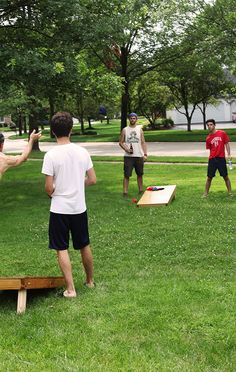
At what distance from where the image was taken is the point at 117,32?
1227 cm

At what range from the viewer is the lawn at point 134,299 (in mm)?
3625

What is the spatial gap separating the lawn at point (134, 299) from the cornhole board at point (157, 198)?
220 mm

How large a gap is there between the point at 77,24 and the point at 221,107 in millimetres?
56718

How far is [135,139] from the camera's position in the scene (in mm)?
10758

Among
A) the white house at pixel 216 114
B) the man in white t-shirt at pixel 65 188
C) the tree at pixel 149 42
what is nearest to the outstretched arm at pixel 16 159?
the man in white t-shirt at pixel 65 188

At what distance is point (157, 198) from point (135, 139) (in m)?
1.56

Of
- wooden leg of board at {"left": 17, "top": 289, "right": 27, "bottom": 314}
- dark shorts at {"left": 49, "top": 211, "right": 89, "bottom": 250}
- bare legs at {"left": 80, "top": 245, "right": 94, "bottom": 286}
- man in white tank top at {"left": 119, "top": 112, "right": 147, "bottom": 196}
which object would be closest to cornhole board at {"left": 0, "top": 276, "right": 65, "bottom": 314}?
wooden leg of board at {"left": 17, "top": 289, "right": 27, "bottom": 314}

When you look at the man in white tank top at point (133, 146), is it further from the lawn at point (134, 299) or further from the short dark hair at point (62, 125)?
the short dark hair at point (62, 125)

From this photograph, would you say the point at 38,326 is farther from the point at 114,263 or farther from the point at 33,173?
the point at 33,173

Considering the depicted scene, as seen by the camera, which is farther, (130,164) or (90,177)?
(130,164)

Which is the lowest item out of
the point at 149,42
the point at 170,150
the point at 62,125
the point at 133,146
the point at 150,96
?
the point at 170,150

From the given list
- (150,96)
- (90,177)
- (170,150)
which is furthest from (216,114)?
(90,177)

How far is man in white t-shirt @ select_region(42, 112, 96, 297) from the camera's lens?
4777 millimetres

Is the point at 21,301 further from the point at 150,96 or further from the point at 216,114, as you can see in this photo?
the point at 216,114
